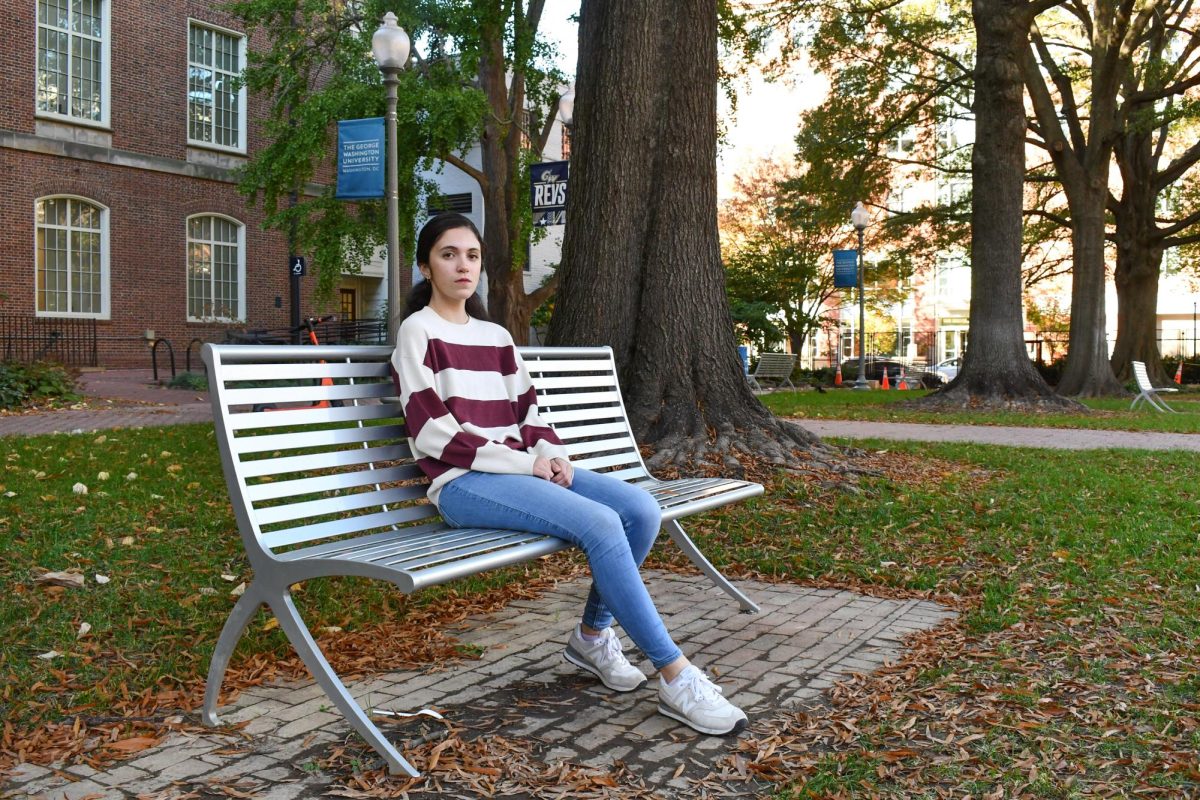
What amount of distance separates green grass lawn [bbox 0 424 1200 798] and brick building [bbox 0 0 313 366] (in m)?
18.1

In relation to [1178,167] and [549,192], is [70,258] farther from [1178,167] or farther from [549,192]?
[1178,167]

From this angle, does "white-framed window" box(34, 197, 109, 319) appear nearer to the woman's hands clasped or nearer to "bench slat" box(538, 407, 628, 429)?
"bench slat" box(538, 407, 628, 429)

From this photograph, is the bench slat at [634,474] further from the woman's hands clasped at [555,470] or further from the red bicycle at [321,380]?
the red bicycle at [321,380]

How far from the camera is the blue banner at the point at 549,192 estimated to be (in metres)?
16.2

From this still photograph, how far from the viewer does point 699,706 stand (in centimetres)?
319

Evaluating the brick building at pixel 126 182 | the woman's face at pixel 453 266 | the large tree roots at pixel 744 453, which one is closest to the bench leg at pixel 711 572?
the woman's face at pixel 453 266

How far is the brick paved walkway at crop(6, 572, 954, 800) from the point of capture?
2.86 m

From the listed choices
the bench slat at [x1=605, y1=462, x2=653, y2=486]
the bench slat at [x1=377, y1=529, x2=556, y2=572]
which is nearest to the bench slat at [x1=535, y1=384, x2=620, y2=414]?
the bench slat at [x1=605, y1=462, x2=653, y2=486]

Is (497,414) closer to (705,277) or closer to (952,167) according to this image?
(705,277)

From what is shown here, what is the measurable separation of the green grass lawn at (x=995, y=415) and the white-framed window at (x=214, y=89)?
16640 mm

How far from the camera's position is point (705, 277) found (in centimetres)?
775

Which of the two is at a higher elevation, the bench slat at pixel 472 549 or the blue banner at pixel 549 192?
the blue banner at pixel 549 192

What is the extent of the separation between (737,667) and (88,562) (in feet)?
10.0

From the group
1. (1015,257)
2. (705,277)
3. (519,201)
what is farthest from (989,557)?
(519,201)
